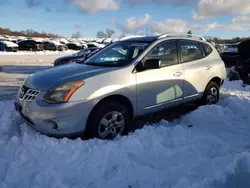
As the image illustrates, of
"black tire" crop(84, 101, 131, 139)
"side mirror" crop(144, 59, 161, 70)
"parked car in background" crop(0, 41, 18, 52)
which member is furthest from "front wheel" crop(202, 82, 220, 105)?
"parked car in background" crop(0, 41, 18, 52)

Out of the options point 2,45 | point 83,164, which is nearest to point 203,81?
point 83,164

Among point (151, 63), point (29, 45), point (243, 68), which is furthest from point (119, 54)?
point (29, 45)

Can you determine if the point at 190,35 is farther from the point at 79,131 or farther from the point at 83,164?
the point at 83,164

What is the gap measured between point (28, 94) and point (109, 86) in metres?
1.23

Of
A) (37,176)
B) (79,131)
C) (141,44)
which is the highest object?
(141,44)

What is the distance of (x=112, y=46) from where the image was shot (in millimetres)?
5383

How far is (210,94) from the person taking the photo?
591 cm

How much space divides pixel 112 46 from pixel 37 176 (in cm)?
319

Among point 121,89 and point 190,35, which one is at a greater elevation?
point 190,35

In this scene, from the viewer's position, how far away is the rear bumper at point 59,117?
361cm

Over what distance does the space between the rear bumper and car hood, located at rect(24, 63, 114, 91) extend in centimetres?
30

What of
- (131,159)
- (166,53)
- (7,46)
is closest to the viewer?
(131,159)

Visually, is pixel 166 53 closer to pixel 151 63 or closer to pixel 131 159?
pixel 151 63

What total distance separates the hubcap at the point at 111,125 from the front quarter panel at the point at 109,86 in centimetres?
31
